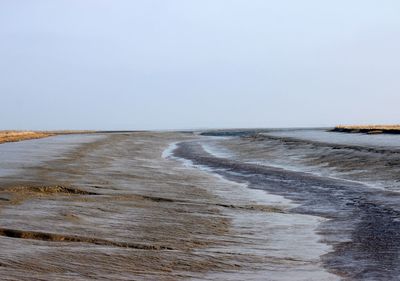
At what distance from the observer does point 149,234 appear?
427 inches

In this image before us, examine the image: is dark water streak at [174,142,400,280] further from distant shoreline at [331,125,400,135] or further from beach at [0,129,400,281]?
distant shoreline at [331,125,400,135]

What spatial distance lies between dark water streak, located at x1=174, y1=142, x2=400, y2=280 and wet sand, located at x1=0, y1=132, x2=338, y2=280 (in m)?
0.39

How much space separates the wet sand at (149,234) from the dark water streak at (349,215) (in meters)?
0.39

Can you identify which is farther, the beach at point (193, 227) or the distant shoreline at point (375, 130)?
the distant shoreline at point (375, 130)

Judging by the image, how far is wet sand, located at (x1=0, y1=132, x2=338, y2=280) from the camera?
8.22m

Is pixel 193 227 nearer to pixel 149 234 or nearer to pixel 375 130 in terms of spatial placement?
pixel 149 234

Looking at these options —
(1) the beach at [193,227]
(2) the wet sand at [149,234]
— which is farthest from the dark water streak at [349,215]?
(2) the wet sand at [149,234]

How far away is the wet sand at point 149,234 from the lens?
8.22m

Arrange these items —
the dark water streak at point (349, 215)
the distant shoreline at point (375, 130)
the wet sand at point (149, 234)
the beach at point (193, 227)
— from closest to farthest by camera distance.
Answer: the wet sand at point (149, 234), the beach at point (193, 227), the dark water streak at point (349, 215), the distant shoreline at point (375, 130)

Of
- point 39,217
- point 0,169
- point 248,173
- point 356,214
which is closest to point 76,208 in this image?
point 39,217

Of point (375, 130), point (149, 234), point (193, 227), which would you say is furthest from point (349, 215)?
point (375, 130)

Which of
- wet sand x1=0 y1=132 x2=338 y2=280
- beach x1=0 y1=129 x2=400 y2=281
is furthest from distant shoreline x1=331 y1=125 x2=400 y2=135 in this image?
wet sand x1=0 y1=132 x2=338 y2=280

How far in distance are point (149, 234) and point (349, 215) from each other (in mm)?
5217

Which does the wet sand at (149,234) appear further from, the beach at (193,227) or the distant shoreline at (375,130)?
the distant shoreline at (375,130)
